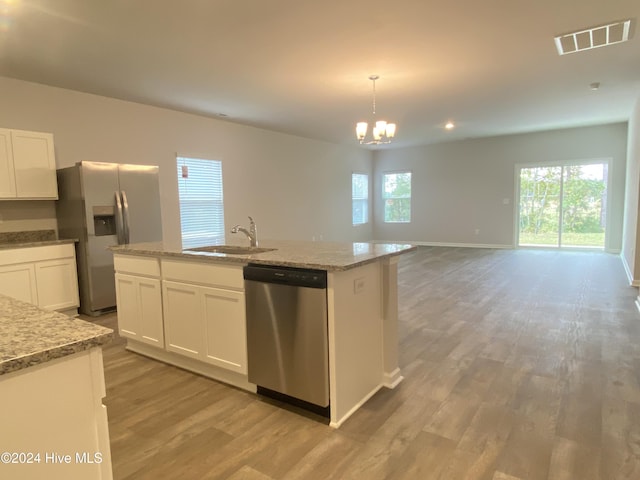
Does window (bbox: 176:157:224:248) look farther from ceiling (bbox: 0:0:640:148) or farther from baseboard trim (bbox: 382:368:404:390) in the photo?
baseboard trim (bbox: 382:368:404:390)

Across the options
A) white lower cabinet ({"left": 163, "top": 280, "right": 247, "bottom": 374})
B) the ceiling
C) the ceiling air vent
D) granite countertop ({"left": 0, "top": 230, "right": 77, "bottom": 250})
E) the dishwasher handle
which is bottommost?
white lower cabinet ({"left": 163, "top": 280, "right": 247, "bottom": 374})

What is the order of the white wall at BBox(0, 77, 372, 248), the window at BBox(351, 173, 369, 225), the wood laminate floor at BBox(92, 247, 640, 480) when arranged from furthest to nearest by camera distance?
the window at BBox(351, 173, 369, 225)
the white wall at BBox(0, 77, 372, 248)
the wood laminate floor at BBox(92, 247, 640, 480)

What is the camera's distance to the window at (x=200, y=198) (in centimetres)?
589

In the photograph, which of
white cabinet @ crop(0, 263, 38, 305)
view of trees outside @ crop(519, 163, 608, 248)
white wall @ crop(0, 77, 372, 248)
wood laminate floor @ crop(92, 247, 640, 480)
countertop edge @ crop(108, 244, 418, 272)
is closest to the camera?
wood laminate floor @ crop(92, 247, 640, 480)

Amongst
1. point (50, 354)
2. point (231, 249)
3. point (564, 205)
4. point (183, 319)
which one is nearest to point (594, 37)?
point (231, 249)

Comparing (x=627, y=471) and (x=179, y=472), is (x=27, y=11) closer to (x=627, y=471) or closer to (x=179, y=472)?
(x=179, y=472)

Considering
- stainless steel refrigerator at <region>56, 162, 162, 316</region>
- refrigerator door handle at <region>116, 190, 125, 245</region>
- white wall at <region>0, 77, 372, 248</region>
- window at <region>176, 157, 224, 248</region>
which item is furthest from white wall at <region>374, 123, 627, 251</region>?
refrigerator door handle at <region>116, 190, 125, 245</region>

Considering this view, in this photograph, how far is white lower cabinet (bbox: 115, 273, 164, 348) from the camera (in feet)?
10.0

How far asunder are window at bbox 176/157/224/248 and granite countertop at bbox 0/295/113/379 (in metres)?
4.54

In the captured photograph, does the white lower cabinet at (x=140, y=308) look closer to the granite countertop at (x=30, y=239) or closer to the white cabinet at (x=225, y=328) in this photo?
the white cabinet at (x=225, y=328)

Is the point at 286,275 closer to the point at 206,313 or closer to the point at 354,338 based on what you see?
the point at 354,338

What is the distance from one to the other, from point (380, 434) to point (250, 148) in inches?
231

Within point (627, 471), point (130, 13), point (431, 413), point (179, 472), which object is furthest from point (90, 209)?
point (627, 471)

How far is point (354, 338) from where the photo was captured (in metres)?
2.30
